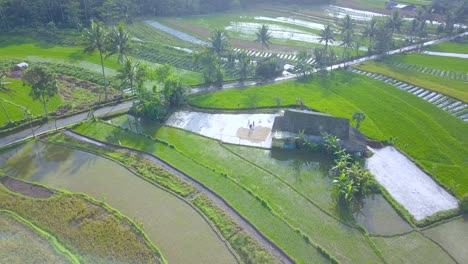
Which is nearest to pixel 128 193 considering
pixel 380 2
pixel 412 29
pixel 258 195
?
pixel 258 195

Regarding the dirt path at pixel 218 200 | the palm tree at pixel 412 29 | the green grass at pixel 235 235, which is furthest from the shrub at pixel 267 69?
the palm tree at pixel 412 29

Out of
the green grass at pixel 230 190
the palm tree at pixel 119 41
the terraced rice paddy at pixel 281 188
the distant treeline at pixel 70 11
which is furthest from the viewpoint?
the distant treeline at pixel 70 11

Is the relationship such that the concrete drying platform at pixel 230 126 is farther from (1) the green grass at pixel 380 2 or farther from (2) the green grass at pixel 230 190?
(1) the green grass at pixel 380 2

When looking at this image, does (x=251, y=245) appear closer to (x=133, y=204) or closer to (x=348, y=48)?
(x=133, y=204)

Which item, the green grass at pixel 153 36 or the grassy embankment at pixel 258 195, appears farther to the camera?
the green grass at pixel 153 36

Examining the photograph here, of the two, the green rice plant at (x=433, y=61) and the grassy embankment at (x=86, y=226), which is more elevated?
the green rice plant at (x=433, y=61)

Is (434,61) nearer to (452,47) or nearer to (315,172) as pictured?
(452,47)
